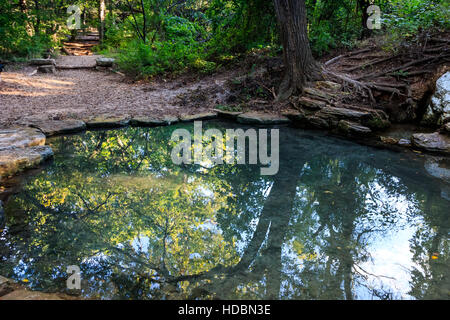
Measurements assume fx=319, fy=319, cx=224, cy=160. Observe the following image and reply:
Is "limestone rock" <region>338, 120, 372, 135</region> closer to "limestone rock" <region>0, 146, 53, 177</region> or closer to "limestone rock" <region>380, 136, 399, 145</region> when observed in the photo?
"limestone rock" <region>380, 136, 399, 145</region>

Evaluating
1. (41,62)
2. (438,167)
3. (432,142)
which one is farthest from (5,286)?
(41,62)

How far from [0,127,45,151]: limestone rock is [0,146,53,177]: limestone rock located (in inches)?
7.3

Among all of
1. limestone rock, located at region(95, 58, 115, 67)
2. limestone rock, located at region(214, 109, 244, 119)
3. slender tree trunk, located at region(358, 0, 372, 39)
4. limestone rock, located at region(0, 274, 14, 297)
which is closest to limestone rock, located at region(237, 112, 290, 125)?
limestone rock, located at region(214, 109, 244, 119)

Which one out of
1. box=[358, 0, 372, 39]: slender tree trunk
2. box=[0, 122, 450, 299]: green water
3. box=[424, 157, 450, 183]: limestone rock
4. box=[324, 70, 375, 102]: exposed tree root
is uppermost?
box=[358, 0, 372, 39]: slender tree trunk

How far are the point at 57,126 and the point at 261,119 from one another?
4.05 metres

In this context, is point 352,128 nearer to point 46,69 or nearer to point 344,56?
point 344,56

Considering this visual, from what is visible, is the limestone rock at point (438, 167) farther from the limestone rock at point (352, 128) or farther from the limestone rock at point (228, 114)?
the limestone rock at point (228, 114)

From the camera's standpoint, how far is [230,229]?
3.30m

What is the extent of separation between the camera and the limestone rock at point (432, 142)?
545cm

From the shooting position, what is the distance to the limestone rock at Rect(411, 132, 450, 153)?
17.9 ft

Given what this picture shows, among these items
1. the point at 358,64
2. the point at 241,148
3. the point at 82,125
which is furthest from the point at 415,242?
the point at 358,64

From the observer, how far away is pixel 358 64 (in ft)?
26.5

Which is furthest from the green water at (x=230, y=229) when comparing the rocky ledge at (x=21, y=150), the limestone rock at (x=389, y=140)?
the limestone rock at (x=389, y=140)
